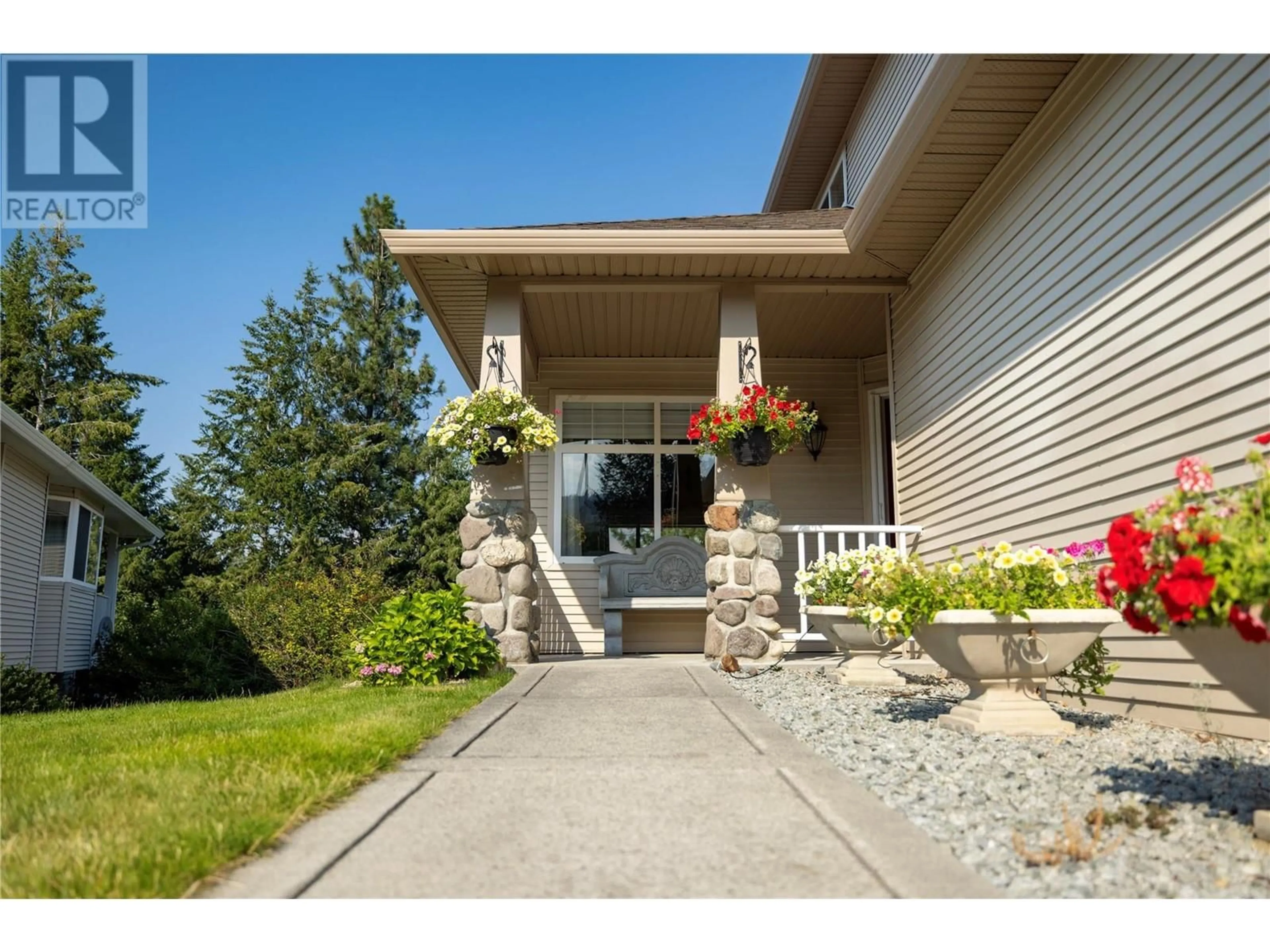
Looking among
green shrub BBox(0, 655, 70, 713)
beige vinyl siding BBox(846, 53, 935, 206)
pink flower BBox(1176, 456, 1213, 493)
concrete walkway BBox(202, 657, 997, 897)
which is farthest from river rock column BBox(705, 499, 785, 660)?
green shrub BBox(0, 655, 70, 713)

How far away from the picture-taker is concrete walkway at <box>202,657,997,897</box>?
5.86 ft

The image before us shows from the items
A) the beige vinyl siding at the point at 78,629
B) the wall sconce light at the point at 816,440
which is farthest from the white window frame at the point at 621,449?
the beige vinyl siding at the point at 78,629

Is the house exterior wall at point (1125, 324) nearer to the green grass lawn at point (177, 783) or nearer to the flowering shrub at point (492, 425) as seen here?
the flowering shrub at point (492, 425)

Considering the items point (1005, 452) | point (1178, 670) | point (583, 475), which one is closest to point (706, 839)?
point (1178, 670)

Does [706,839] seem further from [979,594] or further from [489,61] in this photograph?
[489,61]

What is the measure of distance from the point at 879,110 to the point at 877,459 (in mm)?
3313

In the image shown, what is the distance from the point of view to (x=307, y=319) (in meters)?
24.1

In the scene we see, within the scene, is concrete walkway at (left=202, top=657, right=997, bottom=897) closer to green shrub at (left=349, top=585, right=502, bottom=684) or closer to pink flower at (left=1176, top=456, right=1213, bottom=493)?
pink flower at (left=1176, top=456, right=1213, bottom=493)

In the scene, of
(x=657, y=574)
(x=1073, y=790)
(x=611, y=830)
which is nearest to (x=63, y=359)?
(x=657, y=574)

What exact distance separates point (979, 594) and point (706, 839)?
1901 millimetres

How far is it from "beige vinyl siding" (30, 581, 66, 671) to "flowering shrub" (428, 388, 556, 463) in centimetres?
944

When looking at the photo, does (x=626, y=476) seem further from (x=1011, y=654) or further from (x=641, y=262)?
(x=1011, y=654)

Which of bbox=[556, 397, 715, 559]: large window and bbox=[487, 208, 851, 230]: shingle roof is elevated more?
bbox=[487, 208, 851, 230]: shingle roof

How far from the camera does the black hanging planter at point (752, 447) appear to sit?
6.45 m
